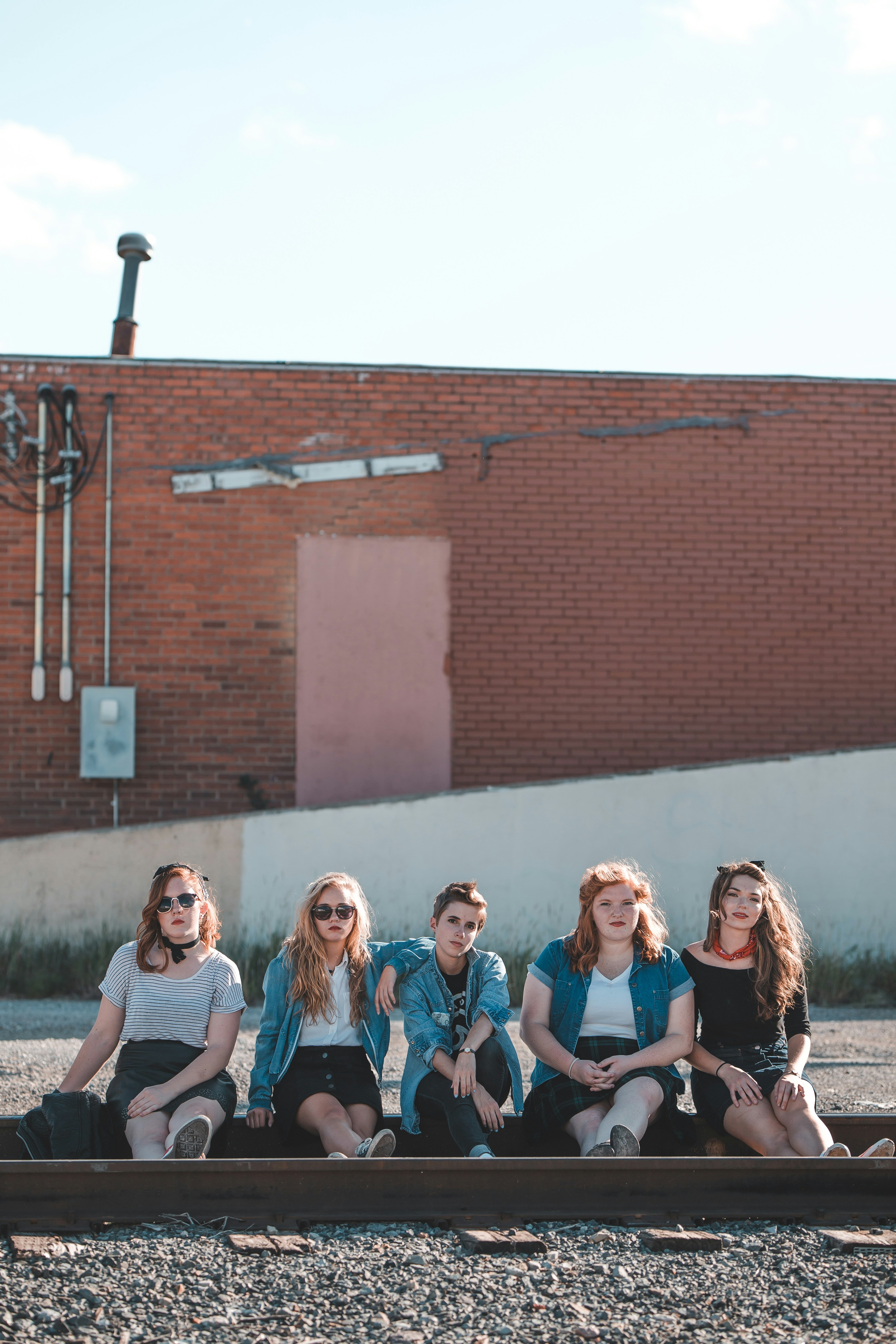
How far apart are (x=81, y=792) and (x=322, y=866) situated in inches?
120

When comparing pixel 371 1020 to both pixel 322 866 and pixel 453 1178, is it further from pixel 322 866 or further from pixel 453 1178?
pixel 322 866

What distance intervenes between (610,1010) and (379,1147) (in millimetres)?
1027

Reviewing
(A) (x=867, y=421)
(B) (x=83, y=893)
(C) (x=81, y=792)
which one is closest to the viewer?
(B) (x=83, y=893)

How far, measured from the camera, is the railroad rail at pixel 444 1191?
3701 millimetres

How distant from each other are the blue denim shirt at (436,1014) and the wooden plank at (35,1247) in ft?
4.99

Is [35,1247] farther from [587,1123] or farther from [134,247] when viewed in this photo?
[134,247]

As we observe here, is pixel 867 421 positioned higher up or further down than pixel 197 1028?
higher up

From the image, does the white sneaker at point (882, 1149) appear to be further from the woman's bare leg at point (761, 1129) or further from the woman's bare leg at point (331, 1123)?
the woman's bare leg at point (331, 1123)

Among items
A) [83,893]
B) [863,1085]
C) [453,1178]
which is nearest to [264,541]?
[83,893]

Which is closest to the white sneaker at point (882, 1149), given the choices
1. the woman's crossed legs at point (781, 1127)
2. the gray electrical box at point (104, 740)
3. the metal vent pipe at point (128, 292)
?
the woman's crossed legs at point (781, 1127)

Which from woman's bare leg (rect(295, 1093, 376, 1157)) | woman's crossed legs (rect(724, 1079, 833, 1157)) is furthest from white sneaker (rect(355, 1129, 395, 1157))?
woman's crossed legs (rect(724, 1079, 833, 1157))

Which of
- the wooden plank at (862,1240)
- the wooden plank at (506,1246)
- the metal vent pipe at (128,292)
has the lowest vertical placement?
the wooden plank at (862,1240)

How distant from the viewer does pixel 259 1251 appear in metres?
3.44

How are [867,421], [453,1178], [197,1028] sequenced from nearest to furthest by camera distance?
[453,1178], [197,1028], [867,421]
